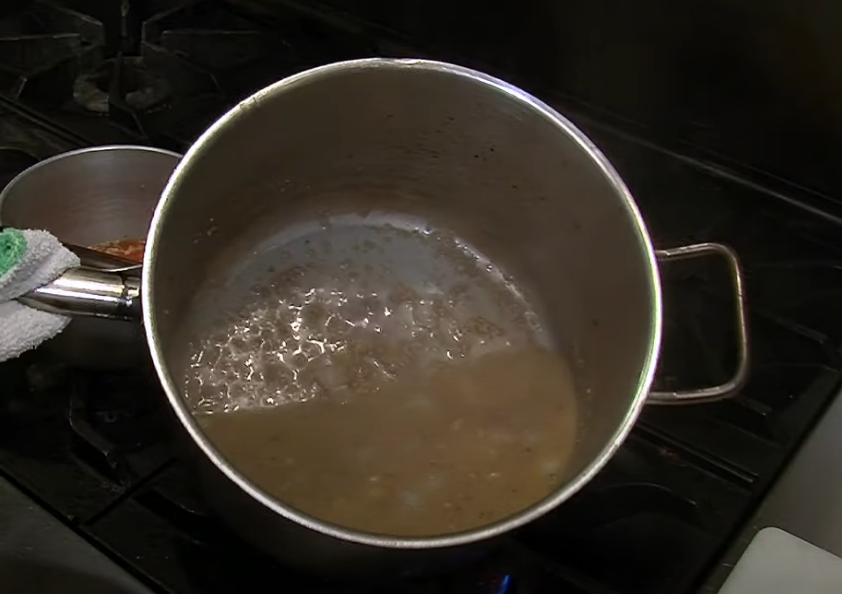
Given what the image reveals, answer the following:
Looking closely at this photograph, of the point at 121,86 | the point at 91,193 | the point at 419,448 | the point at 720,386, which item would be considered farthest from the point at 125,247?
the point at 720,386

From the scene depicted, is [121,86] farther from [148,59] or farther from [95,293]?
[95,293]

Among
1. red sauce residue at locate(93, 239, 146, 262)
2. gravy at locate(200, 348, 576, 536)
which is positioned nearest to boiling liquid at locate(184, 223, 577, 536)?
gravy at locate(200, 348, 576, 536)

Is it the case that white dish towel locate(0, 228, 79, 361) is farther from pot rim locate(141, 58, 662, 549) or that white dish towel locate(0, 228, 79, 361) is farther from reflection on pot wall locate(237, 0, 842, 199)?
reflection on pot wall locate(237, 0, 842, 199)

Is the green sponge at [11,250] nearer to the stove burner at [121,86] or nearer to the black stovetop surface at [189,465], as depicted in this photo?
the black stovetop surface at [189,465]

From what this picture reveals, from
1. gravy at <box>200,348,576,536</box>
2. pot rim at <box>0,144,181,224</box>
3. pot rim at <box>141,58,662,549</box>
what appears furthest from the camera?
pot rim at <box>0,144,181,224</box>

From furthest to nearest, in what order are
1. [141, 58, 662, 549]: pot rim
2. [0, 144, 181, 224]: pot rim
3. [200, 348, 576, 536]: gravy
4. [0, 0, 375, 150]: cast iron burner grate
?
[0, 0, 375, 150]: cast iron burner grate → [0, 144, 181, 224]: pot rim → [200, 348, 576, 536]: gravy → [141, 58, 662, 549]: pot rim

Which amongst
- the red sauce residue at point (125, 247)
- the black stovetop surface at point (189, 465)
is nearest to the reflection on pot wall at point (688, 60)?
the black stovetop surface at point (189, 465)
